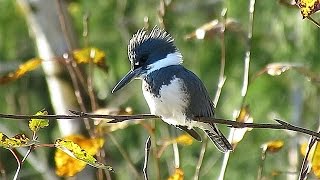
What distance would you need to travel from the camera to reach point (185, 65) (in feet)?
10.6

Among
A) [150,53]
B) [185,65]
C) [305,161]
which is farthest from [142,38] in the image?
[185,65]

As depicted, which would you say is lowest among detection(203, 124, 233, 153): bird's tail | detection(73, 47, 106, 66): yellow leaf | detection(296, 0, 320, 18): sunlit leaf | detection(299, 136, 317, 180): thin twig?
detection(299, 136, 317, 180): thin twig

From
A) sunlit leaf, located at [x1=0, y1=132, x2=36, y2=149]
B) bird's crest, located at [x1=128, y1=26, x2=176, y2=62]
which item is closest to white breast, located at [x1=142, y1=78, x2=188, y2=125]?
bird's crest, located at [x1=128, y1=26, x2=176, y2=62]

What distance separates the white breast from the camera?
1464 millimetres

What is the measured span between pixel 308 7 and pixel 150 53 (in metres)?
0.59

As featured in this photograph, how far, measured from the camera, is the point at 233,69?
115 inches

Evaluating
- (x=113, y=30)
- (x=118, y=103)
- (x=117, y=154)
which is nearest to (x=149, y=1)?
(x=113, y=30)

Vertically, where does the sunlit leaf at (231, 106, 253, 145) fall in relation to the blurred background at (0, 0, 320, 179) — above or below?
below

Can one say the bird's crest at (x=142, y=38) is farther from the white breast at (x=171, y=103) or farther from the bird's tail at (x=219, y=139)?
the bird's tail at (x=219, y=139)

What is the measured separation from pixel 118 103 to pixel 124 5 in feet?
1.65

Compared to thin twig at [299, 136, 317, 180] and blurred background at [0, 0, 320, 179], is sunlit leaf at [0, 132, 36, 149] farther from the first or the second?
blurred background at [0, 0, 320, 179]

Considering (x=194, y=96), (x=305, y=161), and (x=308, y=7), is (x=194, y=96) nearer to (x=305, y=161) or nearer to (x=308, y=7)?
(x=305, y=161)

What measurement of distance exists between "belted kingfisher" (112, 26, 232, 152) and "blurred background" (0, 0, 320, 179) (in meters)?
0.37

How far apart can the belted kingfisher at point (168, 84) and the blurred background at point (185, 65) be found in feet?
1.21
